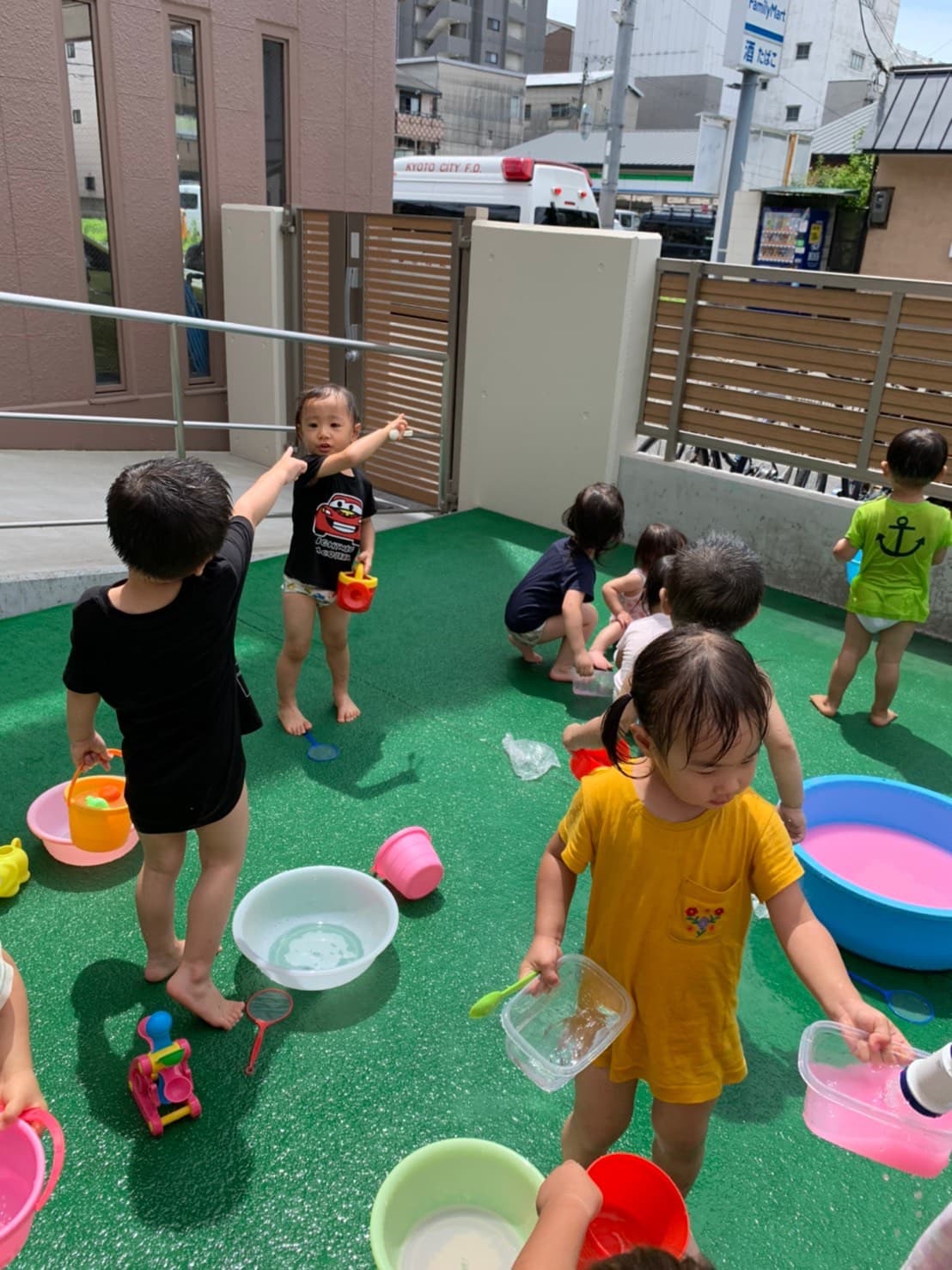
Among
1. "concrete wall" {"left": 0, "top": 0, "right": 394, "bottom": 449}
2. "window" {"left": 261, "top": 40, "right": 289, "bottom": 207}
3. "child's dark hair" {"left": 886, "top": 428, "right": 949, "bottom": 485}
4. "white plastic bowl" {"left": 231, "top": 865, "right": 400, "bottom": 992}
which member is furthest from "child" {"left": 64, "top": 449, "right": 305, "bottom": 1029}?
"window" {"left": 261, "top": 40, "right": 289, "bottom": 207}

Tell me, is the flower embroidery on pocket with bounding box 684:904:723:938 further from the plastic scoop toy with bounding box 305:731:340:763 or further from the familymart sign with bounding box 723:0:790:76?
the familymart sign with bounding box 723:0:790:76

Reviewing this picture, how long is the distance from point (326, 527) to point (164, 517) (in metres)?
1.65

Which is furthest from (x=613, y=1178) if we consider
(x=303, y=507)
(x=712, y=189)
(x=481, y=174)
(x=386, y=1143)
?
(x=712, y=189)

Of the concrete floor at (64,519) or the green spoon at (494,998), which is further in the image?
the concrete floor at (64,519)

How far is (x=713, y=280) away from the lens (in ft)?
17.8

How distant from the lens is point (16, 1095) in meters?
1.28

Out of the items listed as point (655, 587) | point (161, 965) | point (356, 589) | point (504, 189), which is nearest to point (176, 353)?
point (356, 589)

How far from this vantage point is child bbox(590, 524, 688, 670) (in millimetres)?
3510

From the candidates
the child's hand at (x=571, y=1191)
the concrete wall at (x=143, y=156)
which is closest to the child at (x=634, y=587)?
the child's hand at (x=571, y=1191)

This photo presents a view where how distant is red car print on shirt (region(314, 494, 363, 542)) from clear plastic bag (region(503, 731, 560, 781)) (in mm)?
1030

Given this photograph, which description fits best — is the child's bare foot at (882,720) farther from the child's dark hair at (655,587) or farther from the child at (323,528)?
the child at (323,528)

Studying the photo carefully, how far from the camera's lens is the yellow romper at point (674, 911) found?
1.47 m

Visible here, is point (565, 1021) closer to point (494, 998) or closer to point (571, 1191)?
point (494, 998)

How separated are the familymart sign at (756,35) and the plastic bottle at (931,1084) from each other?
19.3 meters
